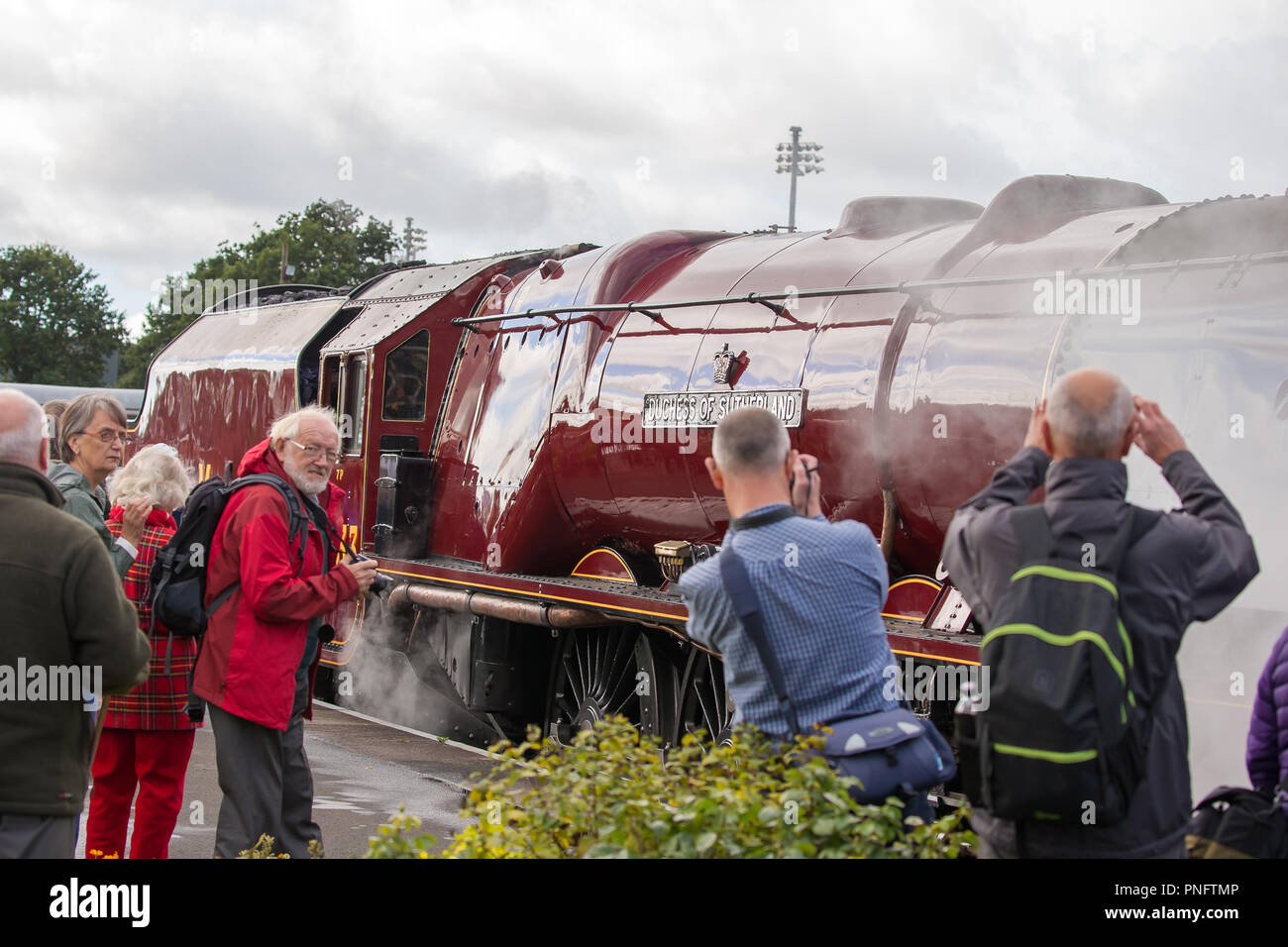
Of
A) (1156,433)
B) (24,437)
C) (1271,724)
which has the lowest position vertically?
(1271,724)

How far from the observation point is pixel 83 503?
4.94 meters

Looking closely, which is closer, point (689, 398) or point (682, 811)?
point (682, 811)

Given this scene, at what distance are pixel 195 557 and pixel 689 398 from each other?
10.6 ft

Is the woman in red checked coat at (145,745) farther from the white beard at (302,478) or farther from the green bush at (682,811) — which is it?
the green bush at (682,811)

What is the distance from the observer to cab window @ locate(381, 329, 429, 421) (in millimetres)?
9891

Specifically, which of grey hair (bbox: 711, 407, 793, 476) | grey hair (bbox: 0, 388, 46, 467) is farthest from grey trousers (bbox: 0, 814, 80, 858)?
grey hair (bbox: 711, 407, 793, 476)

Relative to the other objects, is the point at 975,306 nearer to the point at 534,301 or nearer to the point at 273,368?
the point at 534,301

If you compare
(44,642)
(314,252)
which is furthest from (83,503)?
(314,252)

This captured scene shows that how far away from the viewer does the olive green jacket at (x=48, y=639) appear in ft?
10.7

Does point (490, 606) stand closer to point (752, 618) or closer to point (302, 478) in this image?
point (302, 478)

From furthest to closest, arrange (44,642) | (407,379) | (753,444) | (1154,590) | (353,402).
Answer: (353,402)
(407,379)
(44,642)
(753,444)
(1154,590)

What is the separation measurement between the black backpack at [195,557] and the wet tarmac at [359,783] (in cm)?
126

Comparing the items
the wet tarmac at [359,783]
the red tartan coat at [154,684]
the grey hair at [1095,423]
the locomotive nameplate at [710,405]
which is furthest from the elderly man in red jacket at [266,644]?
the grey hair at [1095,423]

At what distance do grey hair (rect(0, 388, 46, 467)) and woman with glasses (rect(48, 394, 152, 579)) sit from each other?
1.64m
